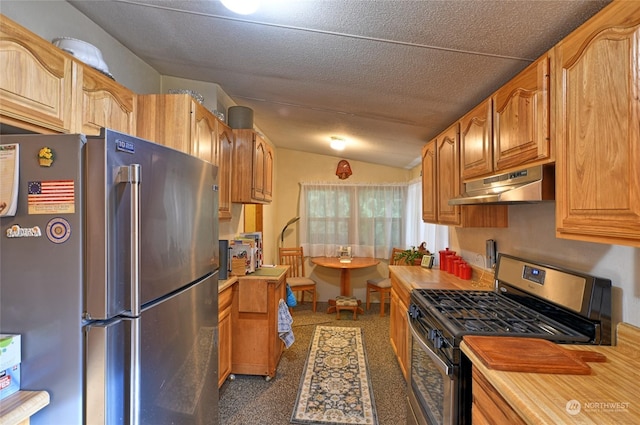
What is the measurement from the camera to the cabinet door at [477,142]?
171cm

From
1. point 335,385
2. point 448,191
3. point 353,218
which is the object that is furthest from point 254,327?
point 353,218

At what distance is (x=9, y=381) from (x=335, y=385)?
6.88 ft

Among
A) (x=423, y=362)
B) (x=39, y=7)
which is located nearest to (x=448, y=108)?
(x=423, y=362)

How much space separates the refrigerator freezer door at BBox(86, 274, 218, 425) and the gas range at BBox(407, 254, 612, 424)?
1199 mm

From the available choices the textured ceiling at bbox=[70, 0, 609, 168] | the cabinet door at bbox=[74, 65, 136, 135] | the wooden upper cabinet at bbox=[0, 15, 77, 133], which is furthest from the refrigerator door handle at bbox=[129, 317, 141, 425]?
the textured ceiling at bbox=[70, 0, 609, 168]

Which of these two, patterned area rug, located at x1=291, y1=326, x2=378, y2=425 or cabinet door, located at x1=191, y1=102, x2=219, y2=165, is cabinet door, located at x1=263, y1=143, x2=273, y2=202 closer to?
cabinet door, located at x1=191, y1=102, x2=219, y2=165

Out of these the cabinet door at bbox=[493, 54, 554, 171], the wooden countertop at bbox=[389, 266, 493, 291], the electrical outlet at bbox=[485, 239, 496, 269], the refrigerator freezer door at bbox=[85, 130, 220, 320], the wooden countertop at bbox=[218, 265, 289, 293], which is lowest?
the wooden countertop at bbox=[218, 265, 289, 293]

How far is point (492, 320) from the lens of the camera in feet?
4.76

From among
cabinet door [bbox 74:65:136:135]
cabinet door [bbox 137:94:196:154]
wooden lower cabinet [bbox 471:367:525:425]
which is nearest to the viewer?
wooden lower cabinet [bbox 471:367:525:425]

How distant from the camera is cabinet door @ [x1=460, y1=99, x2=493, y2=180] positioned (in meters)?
1.71

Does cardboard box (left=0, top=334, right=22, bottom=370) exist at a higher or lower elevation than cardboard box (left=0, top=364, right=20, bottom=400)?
higher

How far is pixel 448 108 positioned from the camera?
2.21 meters

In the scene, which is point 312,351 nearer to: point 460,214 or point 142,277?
point 460,214

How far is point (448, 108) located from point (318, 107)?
3.58ft
